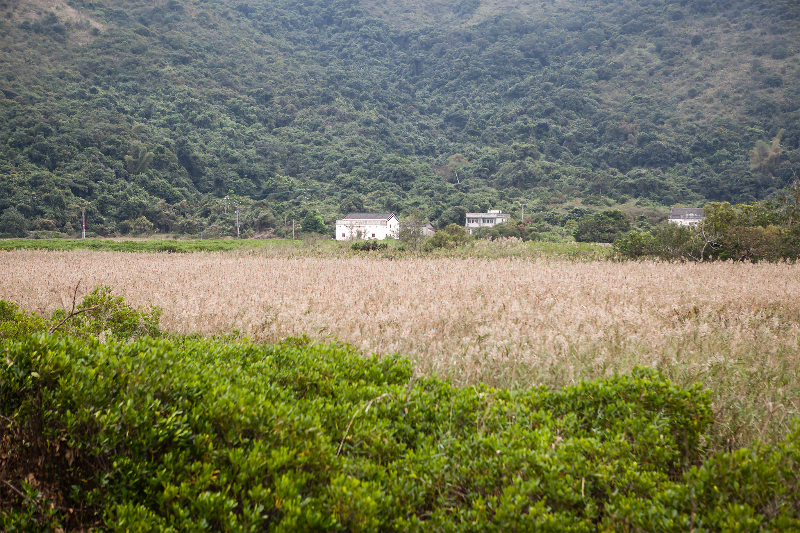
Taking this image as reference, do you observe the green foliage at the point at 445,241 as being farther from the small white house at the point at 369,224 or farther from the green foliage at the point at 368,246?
the small white house at the point at 369,224

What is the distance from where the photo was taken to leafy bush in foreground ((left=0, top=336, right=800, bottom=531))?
194 centimetres

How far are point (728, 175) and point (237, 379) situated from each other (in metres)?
106

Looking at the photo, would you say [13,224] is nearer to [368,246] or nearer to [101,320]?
[368,246]

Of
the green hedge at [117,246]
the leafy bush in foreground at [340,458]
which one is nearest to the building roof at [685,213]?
the green hedge at [117,246]

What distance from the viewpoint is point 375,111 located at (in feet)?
419

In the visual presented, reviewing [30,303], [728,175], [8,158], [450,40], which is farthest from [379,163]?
[450,40]

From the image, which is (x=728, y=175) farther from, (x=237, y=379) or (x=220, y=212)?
(x=237, y=379)

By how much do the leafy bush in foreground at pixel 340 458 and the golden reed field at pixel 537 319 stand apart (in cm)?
87

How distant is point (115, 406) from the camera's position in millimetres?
2271

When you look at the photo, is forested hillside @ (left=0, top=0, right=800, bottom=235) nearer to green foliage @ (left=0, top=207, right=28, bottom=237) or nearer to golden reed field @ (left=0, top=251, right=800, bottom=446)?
green foliage @ (left=0, top=207, right=28, bottom=237)

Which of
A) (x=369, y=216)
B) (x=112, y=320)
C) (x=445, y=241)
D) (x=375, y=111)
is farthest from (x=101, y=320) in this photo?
(x=375, y=111)

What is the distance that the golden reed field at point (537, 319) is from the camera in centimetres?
387

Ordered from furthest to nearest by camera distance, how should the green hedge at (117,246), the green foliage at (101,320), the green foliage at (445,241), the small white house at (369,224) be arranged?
the small white house at (369,224) → the green hedge at (117,246) → the green foliage at (445,241) → the green foliage at (101,320)

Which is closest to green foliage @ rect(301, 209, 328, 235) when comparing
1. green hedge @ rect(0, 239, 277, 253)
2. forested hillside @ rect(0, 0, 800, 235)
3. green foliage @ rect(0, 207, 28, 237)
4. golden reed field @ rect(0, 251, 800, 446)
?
forested hillside @ rect(0, 0, 800, 235)
